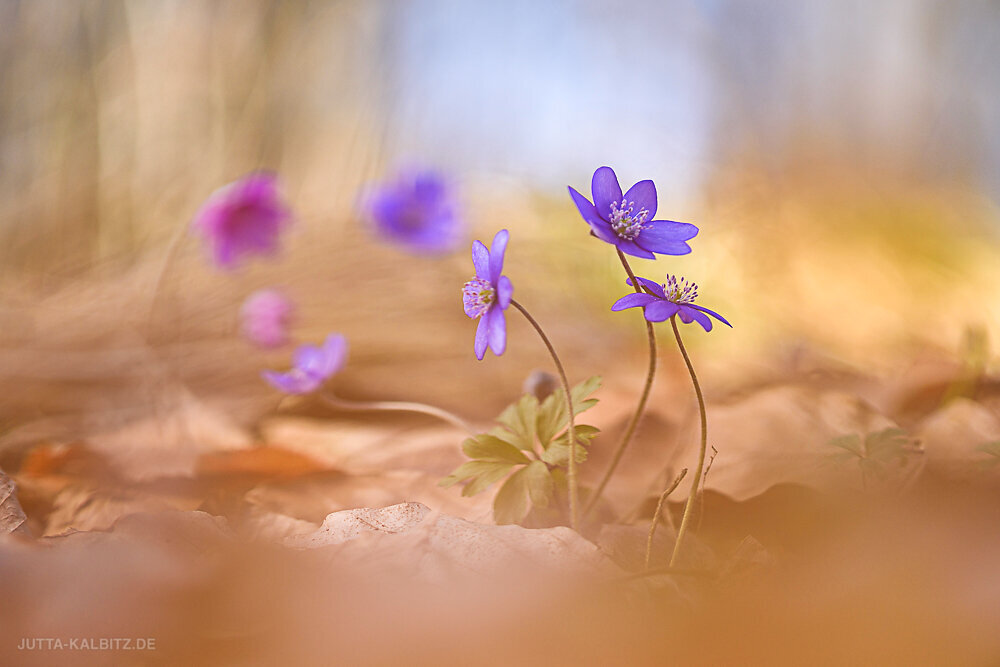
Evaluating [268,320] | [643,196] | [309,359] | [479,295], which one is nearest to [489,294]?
[479,295]

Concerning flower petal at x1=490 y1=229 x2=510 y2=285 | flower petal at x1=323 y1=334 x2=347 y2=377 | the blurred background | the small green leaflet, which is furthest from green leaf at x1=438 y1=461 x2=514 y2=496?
the blurred background

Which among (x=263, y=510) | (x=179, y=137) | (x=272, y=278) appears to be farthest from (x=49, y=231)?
(x=263, y=510)

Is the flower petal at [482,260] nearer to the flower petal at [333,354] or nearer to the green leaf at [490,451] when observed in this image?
the green leaf at [490,451]

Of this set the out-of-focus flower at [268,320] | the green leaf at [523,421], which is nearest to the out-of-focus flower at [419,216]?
the out-of-focus flower at [268,320]

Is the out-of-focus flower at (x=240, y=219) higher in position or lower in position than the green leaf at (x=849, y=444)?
higher

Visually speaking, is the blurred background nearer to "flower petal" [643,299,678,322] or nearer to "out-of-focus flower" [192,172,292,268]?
"out-of-focus flower" [192,172,292,268]

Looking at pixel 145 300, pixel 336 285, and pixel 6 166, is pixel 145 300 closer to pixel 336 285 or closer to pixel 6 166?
pixel 336 285

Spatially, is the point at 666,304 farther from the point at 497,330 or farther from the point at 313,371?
the point at 313,371
